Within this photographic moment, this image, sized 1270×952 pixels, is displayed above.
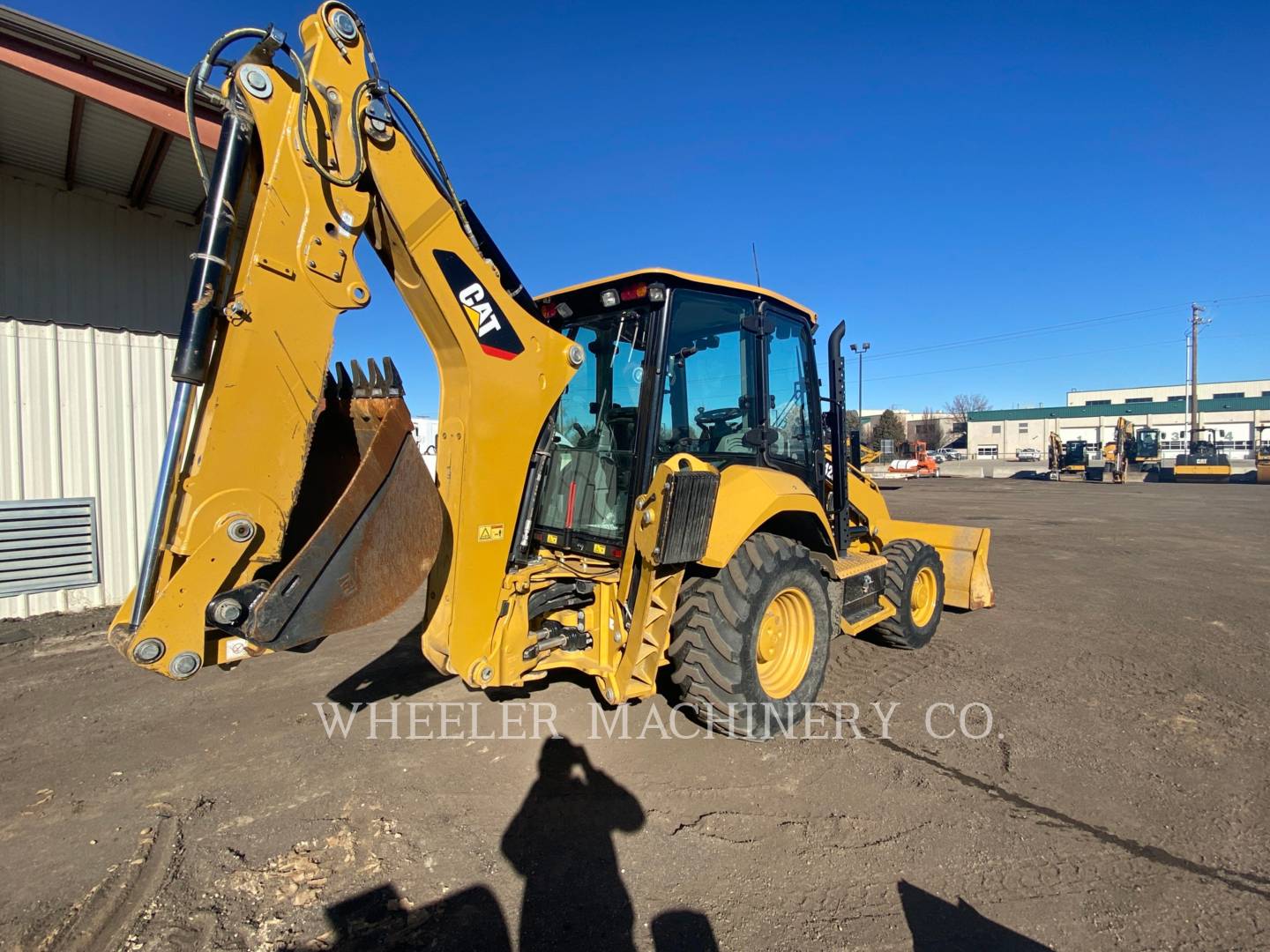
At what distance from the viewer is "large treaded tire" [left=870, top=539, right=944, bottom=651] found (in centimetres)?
507

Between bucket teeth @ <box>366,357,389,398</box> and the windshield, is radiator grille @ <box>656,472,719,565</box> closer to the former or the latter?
the windshield

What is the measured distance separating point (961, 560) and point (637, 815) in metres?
4.60

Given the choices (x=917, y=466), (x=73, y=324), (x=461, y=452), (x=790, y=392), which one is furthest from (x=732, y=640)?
(x=917, y=466)

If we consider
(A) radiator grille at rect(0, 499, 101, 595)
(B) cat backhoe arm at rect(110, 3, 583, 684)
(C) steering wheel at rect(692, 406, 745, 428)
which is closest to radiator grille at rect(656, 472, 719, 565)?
(C) steering wheel at rect(692, 406, 745, 428)

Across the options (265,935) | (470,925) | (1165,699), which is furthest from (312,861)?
(1165,699)

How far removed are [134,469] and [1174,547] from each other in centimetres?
1446

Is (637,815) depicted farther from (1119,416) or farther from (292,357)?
(1119,416)

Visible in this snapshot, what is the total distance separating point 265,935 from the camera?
7.63 feet

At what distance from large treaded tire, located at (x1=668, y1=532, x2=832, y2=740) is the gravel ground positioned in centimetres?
23

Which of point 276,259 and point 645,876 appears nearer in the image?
point 276,259

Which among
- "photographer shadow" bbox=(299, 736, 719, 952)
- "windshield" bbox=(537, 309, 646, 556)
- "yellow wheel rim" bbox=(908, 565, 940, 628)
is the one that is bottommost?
"photographer shadow" bbox=(299, 736, 719, 952)

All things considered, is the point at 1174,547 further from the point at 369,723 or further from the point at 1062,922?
the point at 369,723

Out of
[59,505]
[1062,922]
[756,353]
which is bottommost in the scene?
[1062,922]

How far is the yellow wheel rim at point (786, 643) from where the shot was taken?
154 inches
